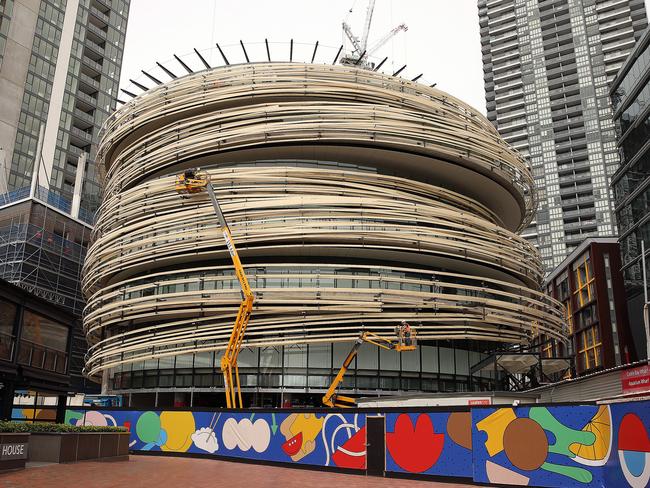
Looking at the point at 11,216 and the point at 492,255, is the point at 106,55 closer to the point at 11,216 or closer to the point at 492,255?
the point at 11,216

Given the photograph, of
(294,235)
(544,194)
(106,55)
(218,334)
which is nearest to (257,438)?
(218,334)

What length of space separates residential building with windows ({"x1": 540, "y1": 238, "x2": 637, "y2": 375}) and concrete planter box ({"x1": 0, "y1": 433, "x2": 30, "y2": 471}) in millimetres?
63813

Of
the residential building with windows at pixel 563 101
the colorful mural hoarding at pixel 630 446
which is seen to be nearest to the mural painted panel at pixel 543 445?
the colorful mural hoarding at pixel 630 446

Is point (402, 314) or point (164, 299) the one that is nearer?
point (402, 314)

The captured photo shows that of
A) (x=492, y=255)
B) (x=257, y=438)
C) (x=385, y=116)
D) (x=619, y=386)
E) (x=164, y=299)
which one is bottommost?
(x=257, y=438)

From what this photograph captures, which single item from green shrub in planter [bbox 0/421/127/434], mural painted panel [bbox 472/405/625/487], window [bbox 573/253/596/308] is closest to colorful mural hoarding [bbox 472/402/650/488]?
mural painted panel [bbox 472/405/625/487]

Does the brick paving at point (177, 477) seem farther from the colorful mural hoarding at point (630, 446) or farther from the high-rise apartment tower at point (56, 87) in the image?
the high-rise apartment tower at point (56, 87)

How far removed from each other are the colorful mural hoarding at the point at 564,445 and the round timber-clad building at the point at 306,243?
681 inches

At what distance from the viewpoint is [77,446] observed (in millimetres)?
24312

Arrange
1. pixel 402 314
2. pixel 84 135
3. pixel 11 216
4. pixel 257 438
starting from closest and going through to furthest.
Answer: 1. pixel 257 438
2. pixel 402 314
3. pixel 11 216
4. pixel 84 135

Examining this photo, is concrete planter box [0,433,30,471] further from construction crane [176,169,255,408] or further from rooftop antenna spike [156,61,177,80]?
rooftop antenna spike [156,61,177,80]

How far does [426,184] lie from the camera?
4222cm

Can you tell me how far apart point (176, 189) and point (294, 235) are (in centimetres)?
771

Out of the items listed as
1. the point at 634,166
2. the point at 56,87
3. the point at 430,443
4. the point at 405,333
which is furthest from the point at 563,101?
the point at 430,443
